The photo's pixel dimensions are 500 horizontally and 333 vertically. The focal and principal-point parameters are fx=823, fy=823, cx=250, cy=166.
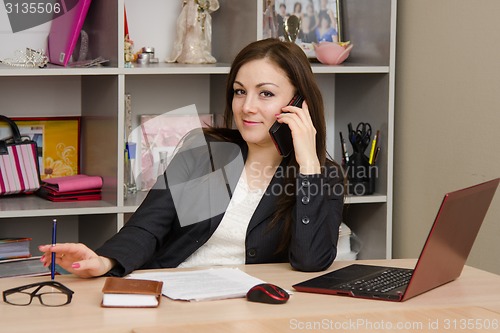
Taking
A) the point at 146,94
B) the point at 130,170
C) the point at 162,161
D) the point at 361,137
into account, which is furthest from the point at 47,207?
the point at 361,137

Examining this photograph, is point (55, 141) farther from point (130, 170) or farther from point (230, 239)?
point (230, 239)

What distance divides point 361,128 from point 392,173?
0.25 meters

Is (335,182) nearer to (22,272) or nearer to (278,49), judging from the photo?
(278,49)

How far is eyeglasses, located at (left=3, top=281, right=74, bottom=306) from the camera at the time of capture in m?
1.61

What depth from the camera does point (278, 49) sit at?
7.31ft

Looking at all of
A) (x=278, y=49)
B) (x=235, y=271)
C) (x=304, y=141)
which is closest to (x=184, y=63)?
(x=278, y=49)

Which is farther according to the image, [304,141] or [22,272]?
[22,272]

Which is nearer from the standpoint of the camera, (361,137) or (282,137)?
(282,137)

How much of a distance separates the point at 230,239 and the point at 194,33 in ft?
3.59

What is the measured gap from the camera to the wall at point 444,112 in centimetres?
259

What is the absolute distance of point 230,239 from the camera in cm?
216

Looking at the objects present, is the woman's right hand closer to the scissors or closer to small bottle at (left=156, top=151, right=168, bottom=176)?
small bottle at (left=156, top=151, right=168, bottom=176)

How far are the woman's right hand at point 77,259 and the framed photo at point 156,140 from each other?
48.7 inches

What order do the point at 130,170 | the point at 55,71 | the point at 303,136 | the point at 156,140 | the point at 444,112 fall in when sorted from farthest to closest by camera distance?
the point at 156,140
the point at 130,170
the point at 444,112
the point at 55,71
the point at 303,136
